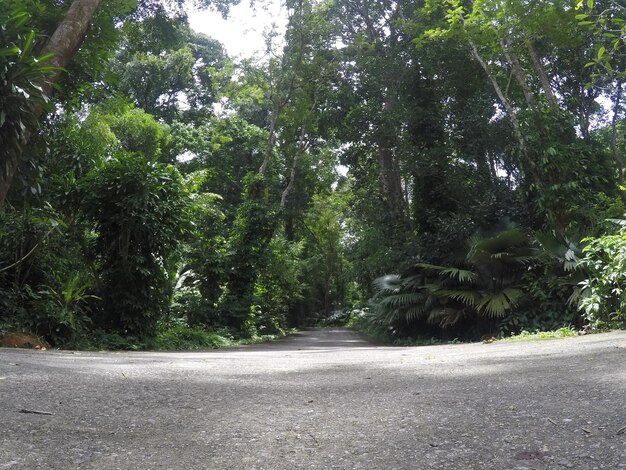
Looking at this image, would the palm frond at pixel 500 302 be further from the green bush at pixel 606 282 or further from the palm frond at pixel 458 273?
the green bush at pixel 606 282

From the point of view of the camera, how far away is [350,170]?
1939 centimetres

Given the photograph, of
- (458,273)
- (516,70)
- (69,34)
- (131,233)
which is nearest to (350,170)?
(516,70)

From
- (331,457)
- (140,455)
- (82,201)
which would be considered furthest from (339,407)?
(82,201)

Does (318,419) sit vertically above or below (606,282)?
below

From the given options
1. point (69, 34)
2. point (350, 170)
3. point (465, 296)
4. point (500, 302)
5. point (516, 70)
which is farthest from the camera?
point (350, 170)

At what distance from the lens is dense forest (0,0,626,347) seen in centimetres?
768

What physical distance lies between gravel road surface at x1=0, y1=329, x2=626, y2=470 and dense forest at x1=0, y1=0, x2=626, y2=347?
278cm

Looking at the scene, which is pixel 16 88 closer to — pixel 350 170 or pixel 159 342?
pixel 159 342

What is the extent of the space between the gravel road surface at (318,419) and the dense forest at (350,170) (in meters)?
2.78

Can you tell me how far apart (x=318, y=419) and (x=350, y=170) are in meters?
17.1

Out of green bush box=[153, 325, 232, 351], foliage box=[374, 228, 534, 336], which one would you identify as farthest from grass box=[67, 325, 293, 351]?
foliage box=[374, 228, 534, 336]

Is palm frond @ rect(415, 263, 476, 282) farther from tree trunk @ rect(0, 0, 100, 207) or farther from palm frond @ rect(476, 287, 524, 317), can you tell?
tree trunk @ rect(0, 0, 100, 207)

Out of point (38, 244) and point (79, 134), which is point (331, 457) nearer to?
point (38, 244)

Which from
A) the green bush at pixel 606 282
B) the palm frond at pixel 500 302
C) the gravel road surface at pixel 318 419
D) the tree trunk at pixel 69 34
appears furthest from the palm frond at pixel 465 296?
the tree trunk at pixel 69 34
